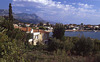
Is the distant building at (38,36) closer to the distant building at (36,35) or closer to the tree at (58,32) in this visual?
the distant building at (36,35)

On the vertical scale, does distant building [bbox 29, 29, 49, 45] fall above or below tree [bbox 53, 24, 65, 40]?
below

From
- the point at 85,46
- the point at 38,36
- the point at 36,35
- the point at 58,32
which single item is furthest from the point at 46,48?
the point at 38,36

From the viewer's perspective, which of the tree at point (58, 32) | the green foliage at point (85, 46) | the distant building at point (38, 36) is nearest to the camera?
the green foliage at point (85, 46)

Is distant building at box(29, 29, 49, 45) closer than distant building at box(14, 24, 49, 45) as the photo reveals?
Yes

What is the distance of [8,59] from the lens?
7.96 ft

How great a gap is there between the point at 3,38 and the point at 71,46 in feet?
39.4

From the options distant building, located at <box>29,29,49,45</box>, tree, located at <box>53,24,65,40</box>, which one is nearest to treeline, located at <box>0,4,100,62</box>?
tree, located at <box>53,24,65,40</box>

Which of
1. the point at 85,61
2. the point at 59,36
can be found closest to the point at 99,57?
the point at 85,61

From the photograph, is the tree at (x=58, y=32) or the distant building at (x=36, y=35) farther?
the distant building at (x=36, y=35)

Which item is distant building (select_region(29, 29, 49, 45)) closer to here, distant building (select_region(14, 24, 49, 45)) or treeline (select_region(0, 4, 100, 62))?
distant building (select_region(14, 24, 49, 45))

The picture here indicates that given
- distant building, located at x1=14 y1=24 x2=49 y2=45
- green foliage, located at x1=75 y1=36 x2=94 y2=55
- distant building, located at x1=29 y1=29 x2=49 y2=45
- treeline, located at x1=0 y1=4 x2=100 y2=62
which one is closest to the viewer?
treeline, located at x1=0 y1=4 x2=100 y2=62

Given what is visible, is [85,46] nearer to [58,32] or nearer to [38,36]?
[58,32]

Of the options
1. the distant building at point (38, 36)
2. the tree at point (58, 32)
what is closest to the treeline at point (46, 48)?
the tree at point (58, 32)

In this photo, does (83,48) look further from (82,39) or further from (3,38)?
(3,38)
